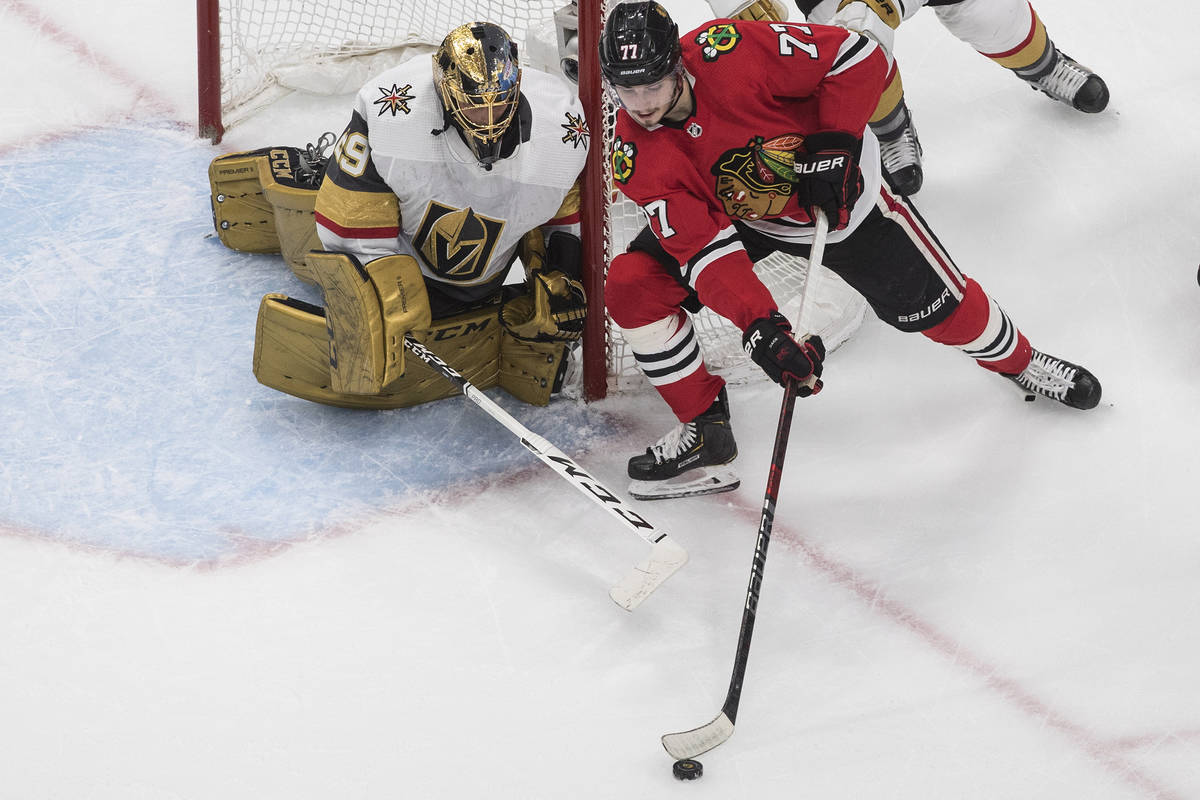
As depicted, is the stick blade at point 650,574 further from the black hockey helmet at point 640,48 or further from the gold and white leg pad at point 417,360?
the black hockey helmet at point 640,48

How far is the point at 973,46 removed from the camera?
3.53 metres

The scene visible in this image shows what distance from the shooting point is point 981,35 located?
11.3ft

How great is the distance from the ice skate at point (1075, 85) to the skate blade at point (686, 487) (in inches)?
66.1

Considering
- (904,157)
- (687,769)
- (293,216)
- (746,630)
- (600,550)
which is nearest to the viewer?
(687,769)

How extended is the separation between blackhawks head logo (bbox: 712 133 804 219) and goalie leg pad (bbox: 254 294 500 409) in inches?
28.9

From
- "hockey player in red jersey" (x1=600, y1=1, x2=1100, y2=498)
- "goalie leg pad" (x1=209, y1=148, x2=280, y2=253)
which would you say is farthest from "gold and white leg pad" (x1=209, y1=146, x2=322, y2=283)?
"hockey player in red jersey" (x1=600, y1=1, x2=1100, y2=498)

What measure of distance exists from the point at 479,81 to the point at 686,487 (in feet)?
3.20

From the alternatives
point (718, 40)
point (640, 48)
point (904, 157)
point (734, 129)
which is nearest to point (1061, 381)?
point (904, 157)

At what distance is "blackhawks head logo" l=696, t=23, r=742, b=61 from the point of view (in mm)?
2449

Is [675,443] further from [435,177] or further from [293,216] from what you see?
[293,216]

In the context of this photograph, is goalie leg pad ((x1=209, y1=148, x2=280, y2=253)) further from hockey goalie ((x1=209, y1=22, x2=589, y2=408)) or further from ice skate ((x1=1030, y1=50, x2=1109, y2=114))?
ice skate ((x1=1030, y1=50, x2=1109, y2=114))

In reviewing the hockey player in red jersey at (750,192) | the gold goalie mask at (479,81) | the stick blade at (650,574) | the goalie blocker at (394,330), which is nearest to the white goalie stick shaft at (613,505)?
the stick blade at (650,574)

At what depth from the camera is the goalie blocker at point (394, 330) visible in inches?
109

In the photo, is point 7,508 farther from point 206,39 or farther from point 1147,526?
point 1147,526
